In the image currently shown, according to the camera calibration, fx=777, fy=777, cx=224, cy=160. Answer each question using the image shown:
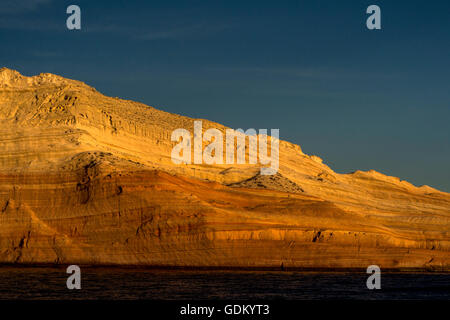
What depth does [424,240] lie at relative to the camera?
75250 mm

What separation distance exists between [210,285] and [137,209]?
13.8 m

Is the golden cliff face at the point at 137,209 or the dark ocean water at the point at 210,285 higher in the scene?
the golden cliff face at the point at 137,209

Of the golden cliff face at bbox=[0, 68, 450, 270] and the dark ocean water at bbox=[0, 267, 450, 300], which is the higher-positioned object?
the golden cliff face at bbox=[0, 68, 450, 270]

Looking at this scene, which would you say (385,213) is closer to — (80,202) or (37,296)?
(80,202)

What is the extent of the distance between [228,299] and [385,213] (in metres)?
50.2

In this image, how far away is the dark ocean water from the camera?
151ft

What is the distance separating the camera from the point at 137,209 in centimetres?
6256

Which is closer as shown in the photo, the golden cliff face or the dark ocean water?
the dark ocean water

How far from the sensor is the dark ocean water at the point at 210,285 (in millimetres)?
46125

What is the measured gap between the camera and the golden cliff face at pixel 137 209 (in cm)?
6150

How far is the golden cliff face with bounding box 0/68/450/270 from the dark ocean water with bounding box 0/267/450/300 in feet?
7.12

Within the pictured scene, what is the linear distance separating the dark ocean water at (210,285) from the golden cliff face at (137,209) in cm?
217

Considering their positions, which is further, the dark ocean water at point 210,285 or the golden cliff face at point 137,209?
the golden cliff face at point 137,209
